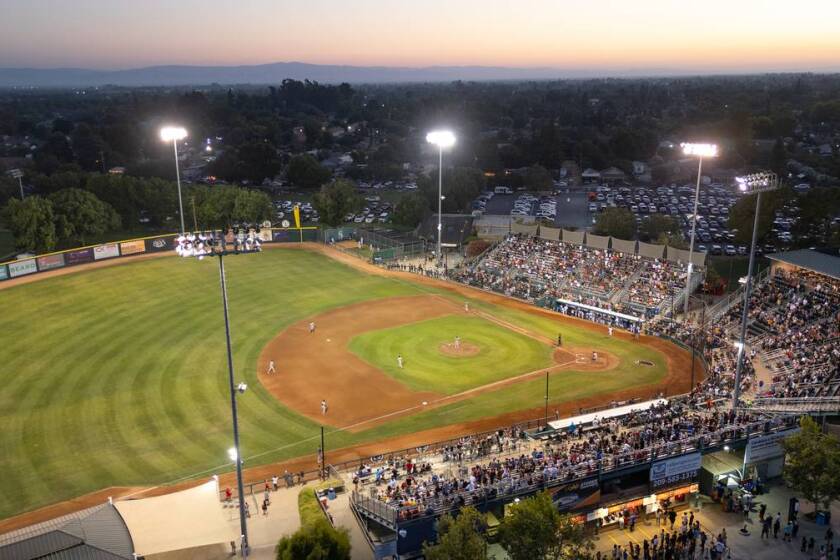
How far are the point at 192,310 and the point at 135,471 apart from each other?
23.1 metres

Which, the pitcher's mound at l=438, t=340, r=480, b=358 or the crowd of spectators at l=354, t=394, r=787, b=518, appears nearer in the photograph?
the crowd of spectators at l=354, t=394, r=787, b=518

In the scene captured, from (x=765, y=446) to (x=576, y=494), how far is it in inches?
367

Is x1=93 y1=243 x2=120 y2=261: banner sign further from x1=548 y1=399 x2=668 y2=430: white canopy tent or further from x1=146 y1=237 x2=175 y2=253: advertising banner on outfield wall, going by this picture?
x1=548 y1=399 x2=668 y2=430: white canopy tent

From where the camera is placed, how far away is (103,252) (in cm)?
6331

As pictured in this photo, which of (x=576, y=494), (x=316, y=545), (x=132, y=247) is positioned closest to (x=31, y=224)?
(x=132, y=247)

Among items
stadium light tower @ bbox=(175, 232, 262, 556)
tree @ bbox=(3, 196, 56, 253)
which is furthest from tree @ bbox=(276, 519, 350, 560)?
tree @ bbox=(3, 196, 56, 253)

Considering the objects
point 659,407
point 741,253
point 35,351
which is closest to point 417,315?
point 659,407

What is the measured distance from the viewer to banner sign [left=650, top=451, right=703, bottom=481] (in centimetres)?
2602

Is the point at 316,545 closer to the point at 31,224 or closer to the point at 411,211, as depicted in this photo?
the point at 31,224

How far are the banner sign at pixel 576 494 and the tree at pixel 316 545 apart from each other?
8614mm

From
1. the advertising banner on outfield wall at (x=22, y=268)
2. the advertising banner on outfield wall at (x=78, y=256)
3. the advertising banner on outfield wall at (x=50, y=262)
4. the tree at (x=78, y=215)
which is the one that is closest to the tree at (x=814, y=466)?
the advertising banner on outfield wall at (x=22, y=268)

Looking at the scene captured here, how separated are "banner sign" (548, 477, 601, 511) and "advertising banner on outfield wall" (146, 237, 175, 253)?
5509 cm

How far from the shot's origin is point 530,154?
474 ft

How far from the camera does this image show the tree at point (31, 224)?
6372 cm
